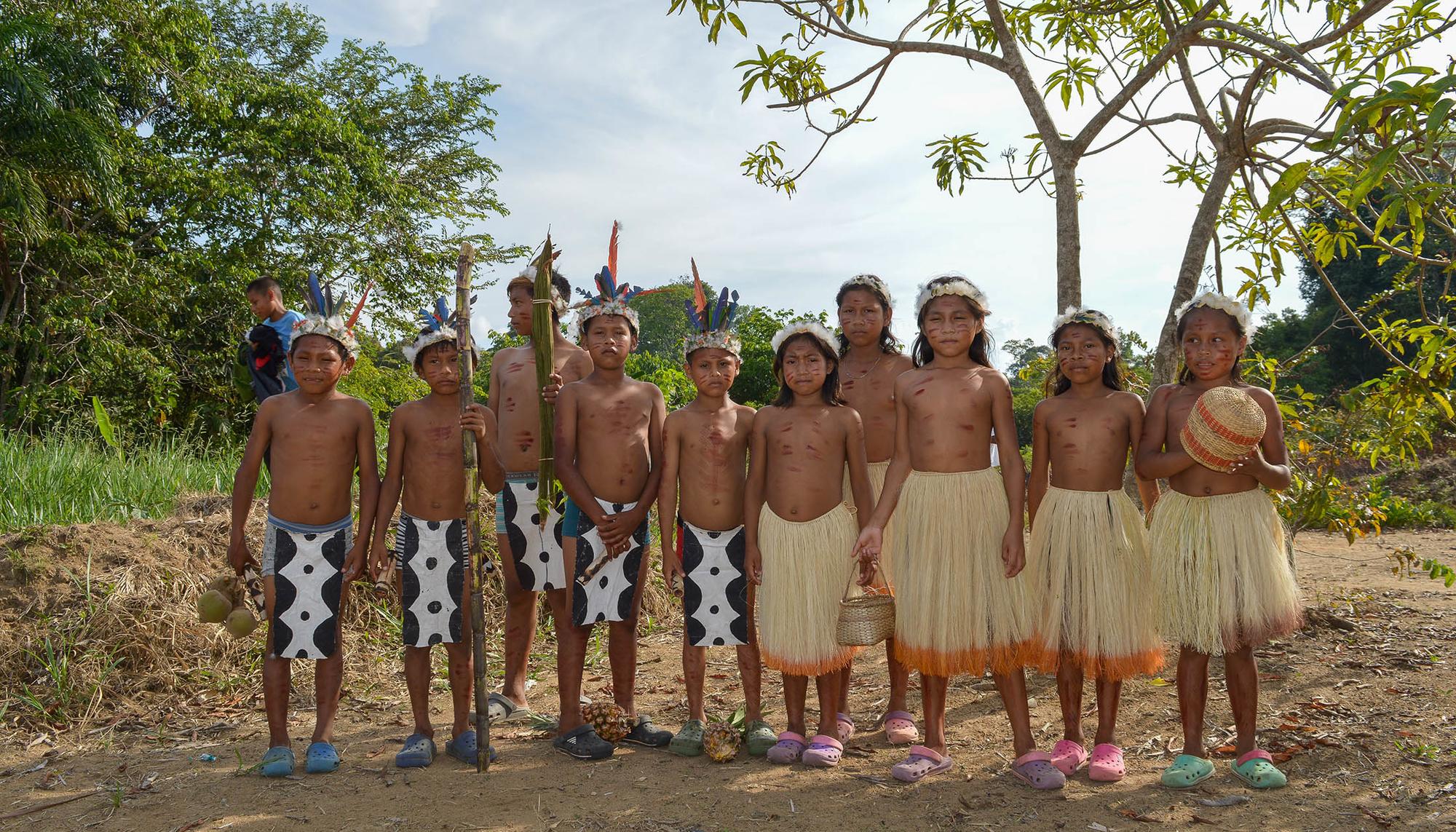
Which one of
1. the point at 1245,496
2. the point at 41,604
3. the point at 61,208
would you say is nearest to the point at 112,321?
the point at 61,208

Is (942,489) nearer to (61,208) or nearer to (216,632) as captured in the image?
(216,632)

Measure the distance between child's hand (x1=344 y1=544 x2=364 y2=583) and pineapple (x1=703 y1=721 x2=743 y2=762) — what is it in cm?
147

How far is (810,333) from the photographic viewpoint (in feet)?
12.2

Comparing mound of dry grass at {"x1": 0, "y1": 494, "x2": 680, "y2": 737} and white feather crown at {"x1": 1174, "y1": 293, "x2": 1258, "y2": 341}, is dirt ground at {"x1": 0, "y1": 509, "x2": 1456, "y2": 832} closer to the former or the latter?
mound of dry grass at {"x1": 0, "y1": 494, "x2": 680, "y2": 737}

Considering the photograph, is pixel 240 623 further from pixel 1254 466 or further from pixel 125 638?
pixel 1254 466

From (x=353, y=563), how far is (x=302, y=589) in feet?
0.65

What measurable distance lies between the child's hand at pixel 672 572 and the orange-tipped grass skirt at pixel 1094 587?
1.30m

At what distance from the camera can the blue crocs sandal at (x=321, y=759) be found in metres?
3.56

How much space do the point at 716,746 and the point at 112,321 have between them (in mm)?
12200

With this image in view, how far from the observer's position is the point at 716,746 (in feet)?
11.8

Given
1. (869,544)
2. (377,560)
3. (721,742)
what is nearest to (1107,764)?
(869,544)

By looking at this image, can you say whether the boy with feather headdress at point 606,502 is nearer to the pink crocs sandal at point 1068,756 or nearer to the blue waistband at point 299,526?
the blue waistband at point 299,526

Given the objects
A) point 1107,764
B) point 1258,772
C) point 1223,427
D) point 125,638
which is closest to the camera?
point 1223,427

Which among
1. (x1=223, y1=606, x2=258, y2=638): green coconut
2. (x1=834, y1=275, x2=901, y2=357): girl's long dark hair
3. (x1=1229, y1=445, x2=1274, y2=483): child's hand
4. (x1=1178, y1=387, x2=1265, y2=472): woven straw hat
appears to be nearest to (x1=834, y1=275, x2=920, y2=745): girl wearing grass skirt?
(x1=834, y1=275, x2=901, y2=357): girl's long dark hair
